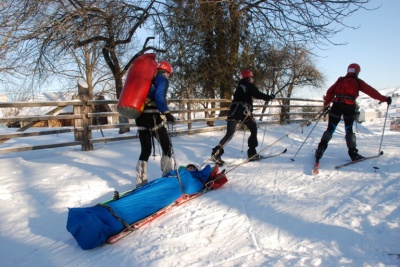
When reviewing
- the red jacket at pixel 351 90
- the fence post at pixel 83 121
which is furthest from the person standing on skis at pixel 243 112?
the fence post at pixel 83 121

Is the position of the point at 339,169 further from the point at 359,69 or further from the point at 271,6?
the point at 271,6

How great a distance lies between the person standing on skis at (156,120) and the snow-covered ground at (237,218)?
0.71 metres

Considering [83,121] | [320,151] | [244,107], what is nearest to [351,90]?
[320,151]

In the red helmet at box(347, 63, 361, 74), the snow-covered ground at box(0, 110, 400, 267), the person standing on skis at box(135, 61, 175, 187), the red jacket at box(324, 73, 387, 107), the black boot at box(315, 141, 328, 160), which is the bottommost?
the snow-covered ground at box(0, 110, 400, 267)

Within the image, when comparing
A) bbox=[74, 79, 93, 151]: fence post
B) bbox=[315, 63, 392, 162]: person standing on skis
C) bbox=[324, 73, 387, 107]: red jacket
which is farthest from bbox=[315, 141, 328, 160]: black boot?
bbox=[74, 79, 93, 151]: fence post

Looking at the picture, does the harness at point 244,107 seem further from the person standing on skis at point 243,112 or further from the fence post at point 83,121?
the fence post at point 83,121

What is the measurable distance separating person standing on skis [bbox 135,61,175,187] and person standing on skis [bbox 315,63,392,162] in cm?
276

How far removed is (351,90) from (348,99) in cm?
17

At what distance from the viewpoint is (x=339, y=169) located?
17.6 feet

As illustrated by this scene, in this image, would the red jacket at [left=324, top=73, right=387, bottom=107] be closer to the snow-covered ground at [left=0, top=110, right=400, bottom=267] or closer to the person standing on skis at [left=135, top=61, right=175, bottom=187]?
the snow-covered ground at [left=0, top=110, right=400, bottom=267]

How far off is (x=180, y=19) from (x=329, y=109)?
6102 mm

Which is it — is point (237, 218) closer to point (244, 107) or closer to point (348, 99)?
point (244, 107)

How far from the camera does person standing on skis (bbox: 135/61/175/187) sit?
14.7ft

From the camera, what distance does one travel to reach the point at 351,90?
18.3 feet
